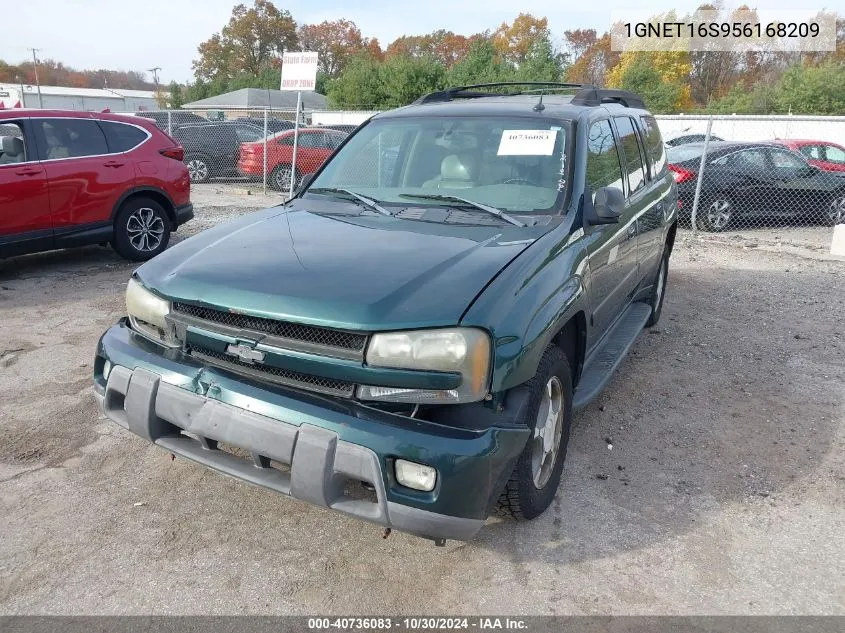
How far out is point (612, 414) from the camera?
4395 millimetres

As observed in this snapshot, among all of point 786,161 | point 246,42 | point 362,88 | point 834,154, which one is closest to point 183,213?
point 786,161

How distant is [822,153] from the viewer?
1335 centimetres

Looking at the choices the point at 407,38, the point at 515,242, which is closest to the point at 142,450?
the point at 515,242

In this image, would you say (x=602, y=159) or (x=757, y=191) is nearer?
(x=602, y=159)

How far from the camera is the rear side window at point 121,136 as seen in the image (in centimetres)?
779

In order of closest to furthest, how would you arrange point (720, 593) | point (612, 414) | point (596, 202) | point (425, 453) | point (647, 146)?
point (425, 453) < point (720, 593) < point (596, 202) < point (612, 414) < point (647, 146)

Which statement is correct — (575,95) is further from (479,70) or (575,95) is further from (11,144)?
(479,70)

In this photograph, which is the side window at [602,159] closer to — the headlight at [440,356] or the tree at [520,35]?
the headlight at [440,356]

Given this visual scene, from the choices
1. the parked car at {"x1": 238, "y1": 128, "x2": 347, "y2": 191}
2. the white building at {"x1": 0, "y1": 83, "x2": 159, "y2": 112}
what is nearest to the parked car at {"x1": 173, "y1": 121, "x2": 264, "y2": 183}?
the parked car at {"x1": 238, "y1": 128, "x2": 347, "y2": 191}

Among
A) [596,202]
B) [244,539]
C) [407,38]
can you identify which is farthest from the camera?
[407,38]

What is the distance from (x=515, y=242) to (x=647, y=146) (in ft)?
9.37

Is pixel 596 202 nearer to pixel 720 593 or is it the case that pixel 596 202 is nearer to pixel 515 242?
pixel 515 242

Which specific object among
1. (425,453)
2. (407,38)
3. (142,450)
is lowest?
(142,450)

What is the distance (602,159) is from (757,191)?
8.80 meters
